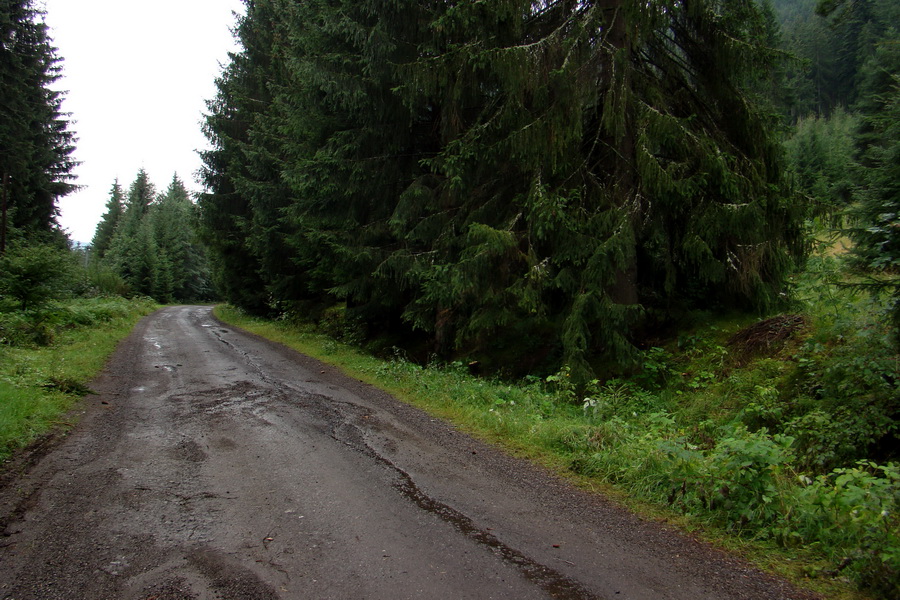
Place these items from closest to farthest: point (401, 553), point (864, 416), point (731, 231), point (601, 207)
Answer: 1. point (401, 553)
2. point (864, 416)
3. point (731, 231)
4. point (601, 207)

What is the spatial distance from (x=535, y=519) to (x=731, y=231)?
5502mm

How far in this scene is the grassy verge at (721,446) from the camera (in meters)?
3.14

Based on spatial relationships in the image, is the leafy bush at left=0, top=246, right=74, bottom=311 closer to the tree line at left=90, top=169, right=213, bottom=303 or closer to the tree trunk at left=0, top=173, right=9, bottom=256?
the tree trunk at left=0, top=173, right=9, bottom=256

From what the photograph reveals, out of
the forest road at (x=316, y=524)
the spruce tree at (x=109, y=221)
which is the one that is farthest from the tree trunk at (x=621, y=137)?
the spruce tree at (x=109, y=221)

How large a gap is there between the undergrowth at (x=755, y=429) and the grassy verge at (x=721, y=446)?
1cm

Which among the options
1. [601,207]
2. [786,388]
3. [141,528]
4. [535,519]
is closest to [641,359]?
[786,388]

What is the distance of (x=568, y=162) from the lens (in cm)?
795

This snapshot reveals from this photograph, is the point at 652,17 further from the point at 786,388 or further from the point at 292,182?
the point at 292,182

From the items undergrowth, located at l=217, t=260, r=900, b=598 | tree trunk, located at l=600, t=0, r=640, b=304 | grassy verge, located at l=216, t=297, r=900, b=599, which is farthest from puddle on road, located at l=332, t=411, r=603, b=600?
tree trunk, located at l=600, t=0, r=640, b=304

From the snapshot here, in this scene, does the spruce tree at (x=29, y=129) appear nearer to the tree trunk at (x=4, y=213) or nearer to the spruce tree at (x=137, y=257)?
the tree trunk at (x=4, y=213)

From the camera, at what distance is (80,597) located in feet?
9.03

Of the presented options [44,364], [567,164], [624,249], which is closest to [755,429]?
[624,249]

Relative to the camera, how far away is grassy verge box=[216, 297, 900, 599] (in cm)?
314

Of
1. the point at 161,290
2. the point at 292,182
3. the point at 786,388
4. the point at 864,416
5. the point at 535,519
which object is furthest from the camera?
the point at 161,290
